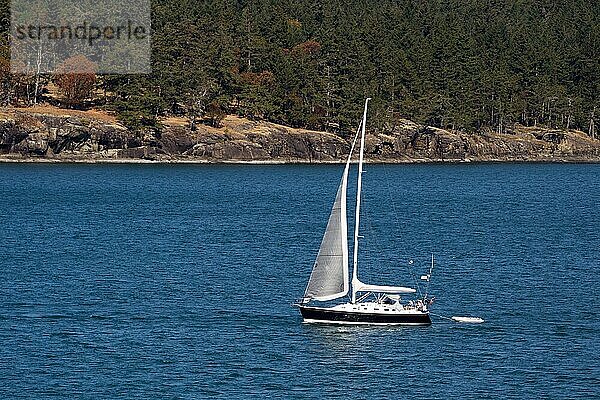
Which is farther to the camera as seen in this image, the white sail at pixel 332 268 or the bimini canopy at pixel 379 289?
the white sail at pixel 332 268

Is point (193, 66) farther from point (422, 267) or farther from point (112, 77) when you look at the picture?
point (422, 267)

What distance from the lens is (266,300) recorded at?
219 feet

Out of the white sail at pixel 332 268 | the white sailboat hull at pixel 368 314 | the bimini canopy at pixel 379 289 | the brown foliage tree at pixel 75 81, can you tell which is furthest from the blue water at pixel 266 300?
the brown foliage tree at pixel 75 81

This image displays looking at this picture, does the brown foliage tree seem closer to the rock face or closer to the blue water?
the rock face

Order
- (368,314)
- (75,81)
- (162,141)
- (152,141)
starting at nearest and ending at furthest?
(368,314), (152,141), (75,81), (162,141)

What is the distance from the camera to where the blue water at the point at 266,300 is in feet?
162

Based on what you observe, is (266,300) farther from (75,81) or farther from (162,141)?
(75,81)

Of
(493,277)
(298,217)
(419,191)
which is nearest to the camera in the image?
(493,277)

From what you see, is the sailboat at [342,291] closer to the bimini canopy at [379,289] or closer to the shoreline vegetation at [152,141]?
the bimini canopy at [379,289]

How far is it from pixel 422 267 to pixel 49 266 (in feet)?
86.3

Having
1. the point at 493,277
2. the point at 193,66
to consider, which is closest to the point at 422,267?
Answer: the point at 493,277

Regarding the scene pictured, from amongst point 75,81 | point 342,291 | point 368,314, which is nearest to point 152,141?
point 75,81

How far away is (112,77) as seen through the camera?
183375 mm

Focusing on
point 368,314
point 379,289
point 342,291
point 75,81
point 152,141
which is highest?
point 75,81
